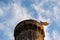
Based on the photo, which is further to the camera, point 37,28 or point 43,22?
point 43,22

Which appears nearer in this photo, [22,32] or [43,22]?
[22,32]

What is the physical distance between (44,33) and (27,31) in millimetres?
2921

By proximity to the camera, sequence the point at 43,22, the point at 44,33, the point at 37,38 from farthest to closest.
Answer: the point at 43,22 → the point at 44,33 → the point at 37,38

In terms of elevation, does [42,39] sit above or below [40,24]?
below

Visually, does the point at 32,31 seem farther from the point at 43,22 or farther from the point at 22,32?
the point at 43,22

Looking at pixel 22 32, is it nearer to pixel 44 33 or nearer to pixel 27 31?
pixel 27 31

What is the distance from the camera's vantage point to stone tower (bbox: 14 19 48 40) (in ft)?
90.9

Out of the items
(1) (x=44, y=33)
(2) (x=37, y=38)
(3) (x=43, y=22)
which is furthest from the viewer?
(3) (x=43, y=22)

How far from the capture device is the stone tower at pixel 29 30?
27.7 metres

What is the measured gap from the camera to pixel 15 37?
29.1 metres

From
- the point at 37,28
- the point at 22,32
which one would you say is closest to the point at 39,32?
the point at 37,28

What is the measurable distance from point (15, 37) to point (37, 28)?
11.6 ft

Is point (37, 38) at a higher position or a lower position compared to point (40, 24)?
lower

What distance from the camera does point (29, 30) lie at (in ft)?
92.3
